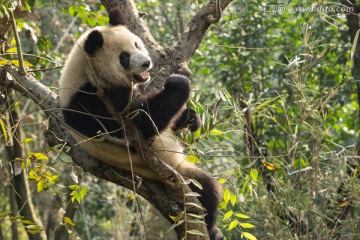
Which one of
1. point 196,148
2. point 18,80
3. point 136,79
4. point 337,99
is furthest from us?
point 337,99

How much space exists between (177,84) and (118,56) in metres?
0.63

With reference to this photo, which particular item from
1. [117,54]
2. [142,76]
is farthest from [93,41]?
[142,76]

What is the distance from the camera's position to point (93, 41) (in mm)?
4738

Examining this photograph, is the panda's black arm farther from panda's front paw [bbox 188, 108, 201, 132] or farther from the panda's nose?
panda's front paw [bbox 188, 108, 201, 132]

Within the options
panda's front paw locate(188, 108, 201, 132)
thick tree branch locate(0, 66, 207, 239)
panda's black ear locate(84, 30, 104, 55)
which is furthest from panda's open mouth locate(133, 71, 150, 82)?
thick tree branch locate(0, 66, 207, 239)

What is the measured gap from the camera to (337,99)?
26.3ft

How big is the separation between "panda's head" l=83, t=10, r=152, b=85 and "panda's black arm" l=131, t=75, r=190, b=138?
0.83ft

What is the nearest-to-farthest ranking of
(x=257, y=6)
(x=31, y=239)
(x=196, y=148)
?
(x=196, y=148), (x=31, y=239), (x=257, y=6)

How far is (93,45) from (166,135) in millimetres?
1021

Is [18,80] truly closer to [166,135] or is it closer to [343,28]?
[166,135]

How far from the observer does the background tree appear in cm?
481

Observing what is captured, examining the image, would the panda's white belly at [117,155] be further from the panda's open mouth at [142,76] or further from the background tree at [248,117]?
the panda's open mouth at [142,76]

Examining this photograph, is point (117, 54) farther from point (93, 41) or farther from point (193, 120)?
point (193, 120)

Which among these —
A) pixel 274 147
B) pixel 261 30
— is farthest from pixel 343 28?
pixel 274 147
